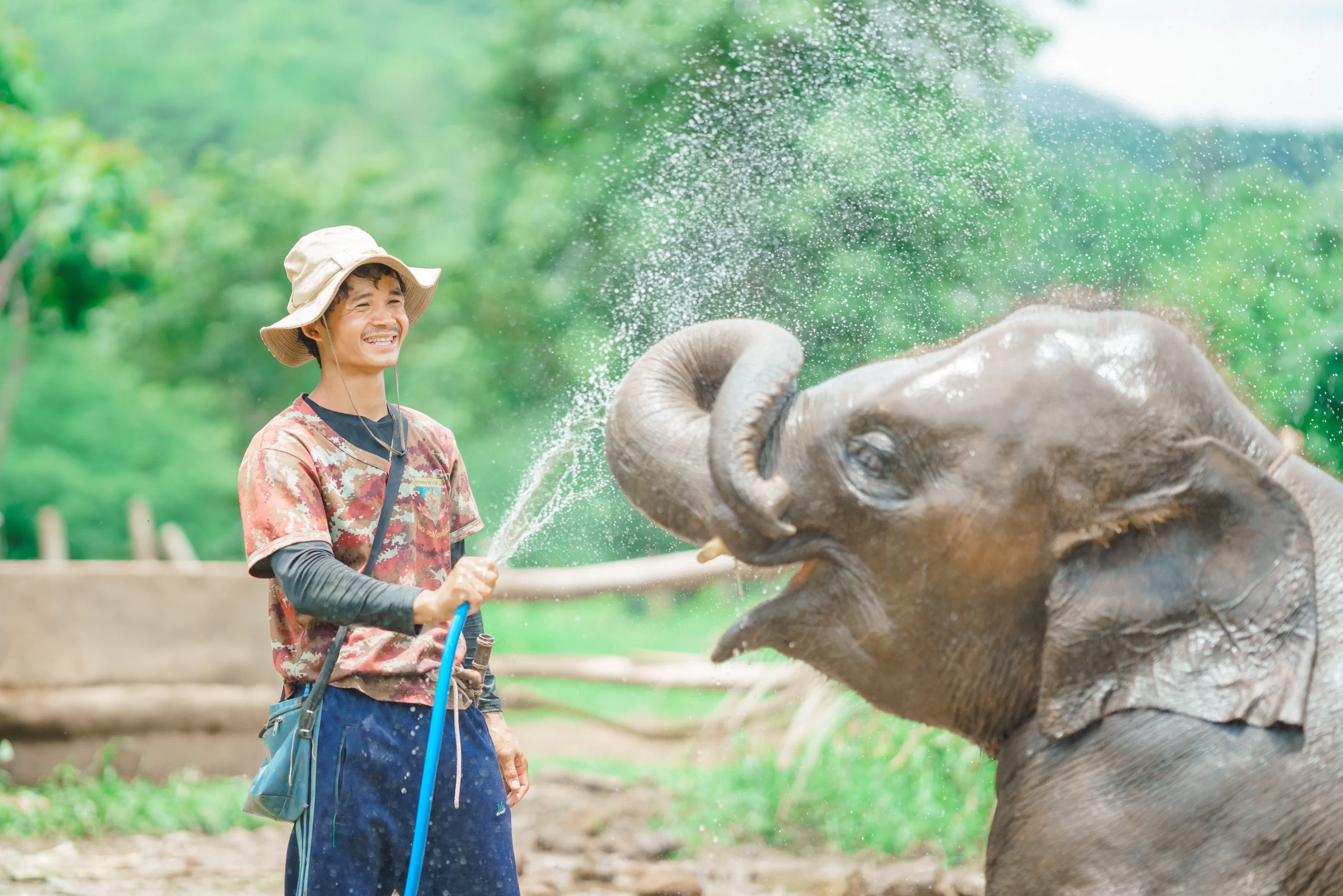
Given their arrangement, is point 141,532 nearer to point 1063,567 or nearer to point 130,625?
point 130,625

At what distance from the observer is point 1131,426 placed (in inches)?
85.0

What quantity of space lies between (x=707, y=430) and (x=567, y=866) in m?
3.50

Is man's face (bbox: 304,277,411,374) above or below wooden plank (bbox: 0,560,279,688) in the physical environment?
above

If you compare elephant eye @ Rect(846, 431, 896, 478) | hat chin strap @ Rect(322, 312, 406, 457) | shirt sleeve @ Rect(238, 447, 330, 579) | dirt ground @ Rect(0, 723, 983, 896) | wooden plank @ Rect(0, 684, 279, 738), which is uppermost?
hat chin strap @ Rect(322, 312, 406, 457)

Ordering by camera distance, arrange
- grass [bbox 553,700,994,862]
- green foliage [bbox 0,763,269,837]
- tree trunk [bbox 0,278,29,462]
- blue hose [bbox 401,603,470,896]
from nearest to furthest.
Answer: blue hose [bbox 401,603,470,896] → grass [bbox 553,700,994,862] → green foliage [bbox 0,763,269,837] → tree trunk [bbox 0,278,29,462]

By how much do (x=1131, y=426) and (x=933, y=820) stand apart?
378 centimetres

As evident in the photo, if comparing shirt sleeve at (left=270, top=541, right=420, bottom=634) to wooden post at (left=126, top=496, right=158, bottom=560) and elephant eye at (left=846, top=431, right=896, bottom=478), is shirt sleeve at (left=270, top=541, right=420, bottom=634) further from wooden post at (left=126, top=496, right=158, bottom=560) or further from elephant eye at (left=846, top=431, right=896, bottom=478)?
wooden post at (left=126, top=496, right=158, bottom=560)

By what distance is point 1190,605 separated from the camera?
2145 millimetres

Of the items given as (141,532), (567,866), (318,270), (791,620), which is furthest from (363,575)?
(141,532)

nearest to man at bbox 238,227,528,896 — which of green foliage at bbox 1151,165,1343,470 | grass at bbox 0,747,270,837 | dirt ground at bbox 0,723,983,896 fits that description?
dirt ground at bbox 0,723,983,896

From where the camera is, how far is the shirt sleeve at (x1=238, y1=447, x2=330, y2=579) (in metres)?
2.45

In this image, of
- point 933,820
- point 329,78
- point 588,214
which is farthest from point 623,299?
point 329,78

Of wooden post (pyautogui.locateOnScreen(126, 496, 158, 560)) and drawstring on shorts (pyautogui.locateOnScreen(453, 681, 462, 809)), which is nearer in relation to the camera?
drawstring on shorts (pyautogui.locateOnScreen(453, 681, 462, 809))

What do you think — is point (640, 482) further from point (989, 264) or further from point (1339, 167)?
point (1339, 167)
